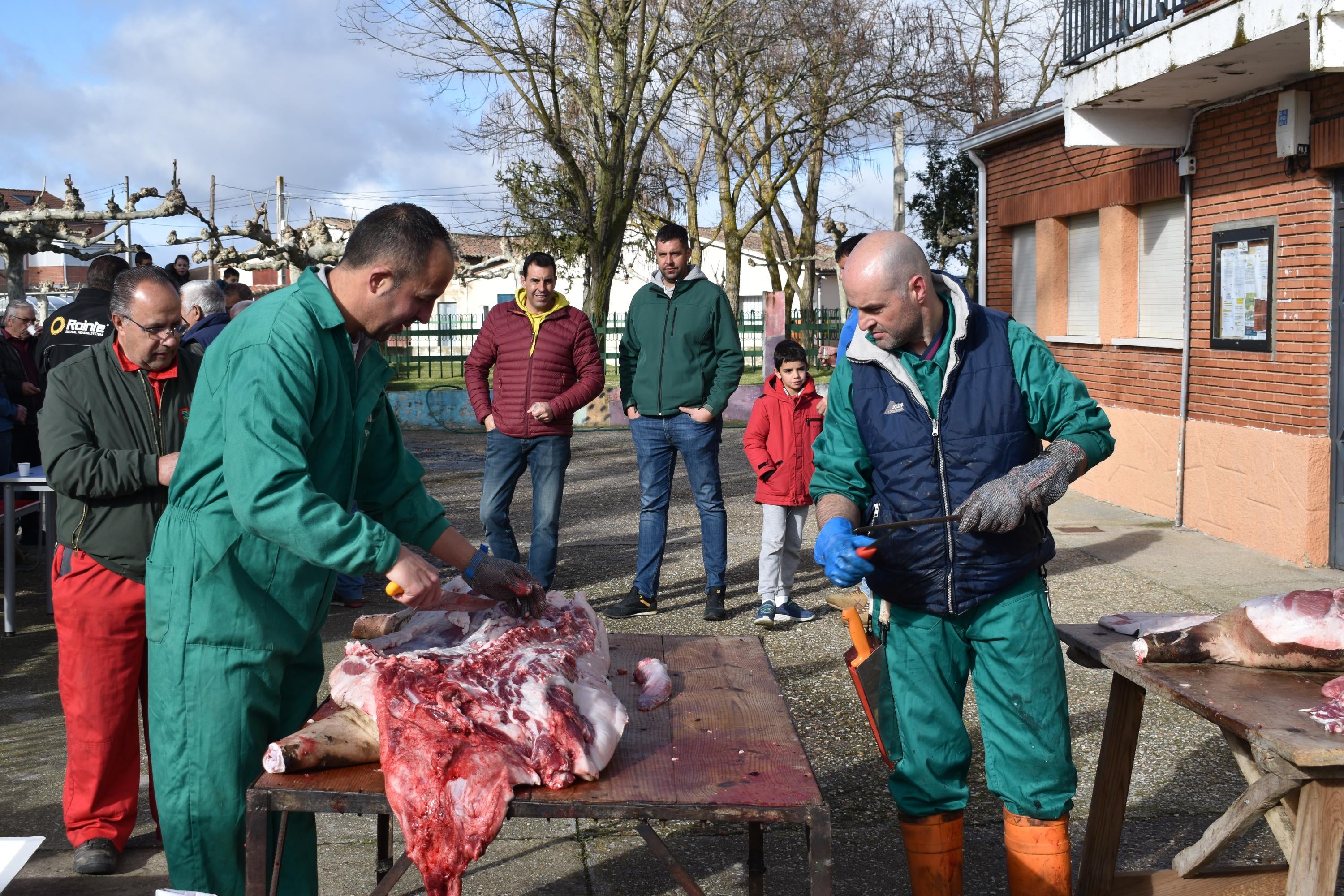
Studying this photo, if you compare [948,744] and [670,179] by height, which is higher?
[670,179]

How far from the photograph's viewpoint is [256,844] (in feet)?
8.52

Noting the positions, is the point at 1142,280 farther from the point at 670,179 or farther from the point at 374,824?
the point at 670,179

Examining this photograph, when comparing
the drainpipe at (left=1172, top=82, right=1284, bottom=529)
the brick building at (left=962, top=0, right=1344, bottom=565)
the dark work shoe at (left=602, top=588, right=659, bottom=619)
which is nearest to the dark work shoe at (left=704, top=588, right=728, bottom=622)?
the dark work shoe at (left=602, top=588, right=659, bottom=619)

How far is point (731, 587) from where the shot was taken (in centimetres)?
810

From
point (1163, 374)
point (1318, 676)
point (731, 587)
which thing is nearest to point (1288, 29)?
point (1163, 374)

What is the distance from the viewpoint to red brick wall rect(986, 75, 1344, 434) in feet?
27.7

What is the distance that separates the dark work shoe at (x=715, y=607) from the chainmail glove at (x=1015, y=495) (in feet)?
13.4

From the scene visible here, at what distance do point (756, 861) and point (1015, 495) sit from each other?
1.37 metres

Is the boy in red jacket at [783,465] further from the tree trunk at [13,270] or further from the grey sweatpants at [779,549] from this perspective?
the tree trunk at [13,270]

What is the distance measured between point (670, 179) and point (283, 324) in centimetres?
2984

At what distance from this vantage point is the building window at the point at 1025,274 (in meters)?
13.6

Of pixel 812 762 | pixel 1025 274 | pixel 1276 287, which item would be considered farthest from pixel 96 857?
pixel 1025 274

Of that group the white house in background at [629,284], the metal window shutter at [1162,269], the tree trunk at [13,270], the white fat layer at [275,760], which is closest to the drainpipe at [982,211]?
the metal window shutter at [1162,269]

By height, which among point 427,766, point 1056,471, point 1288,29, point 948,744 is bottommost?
point 948,744
